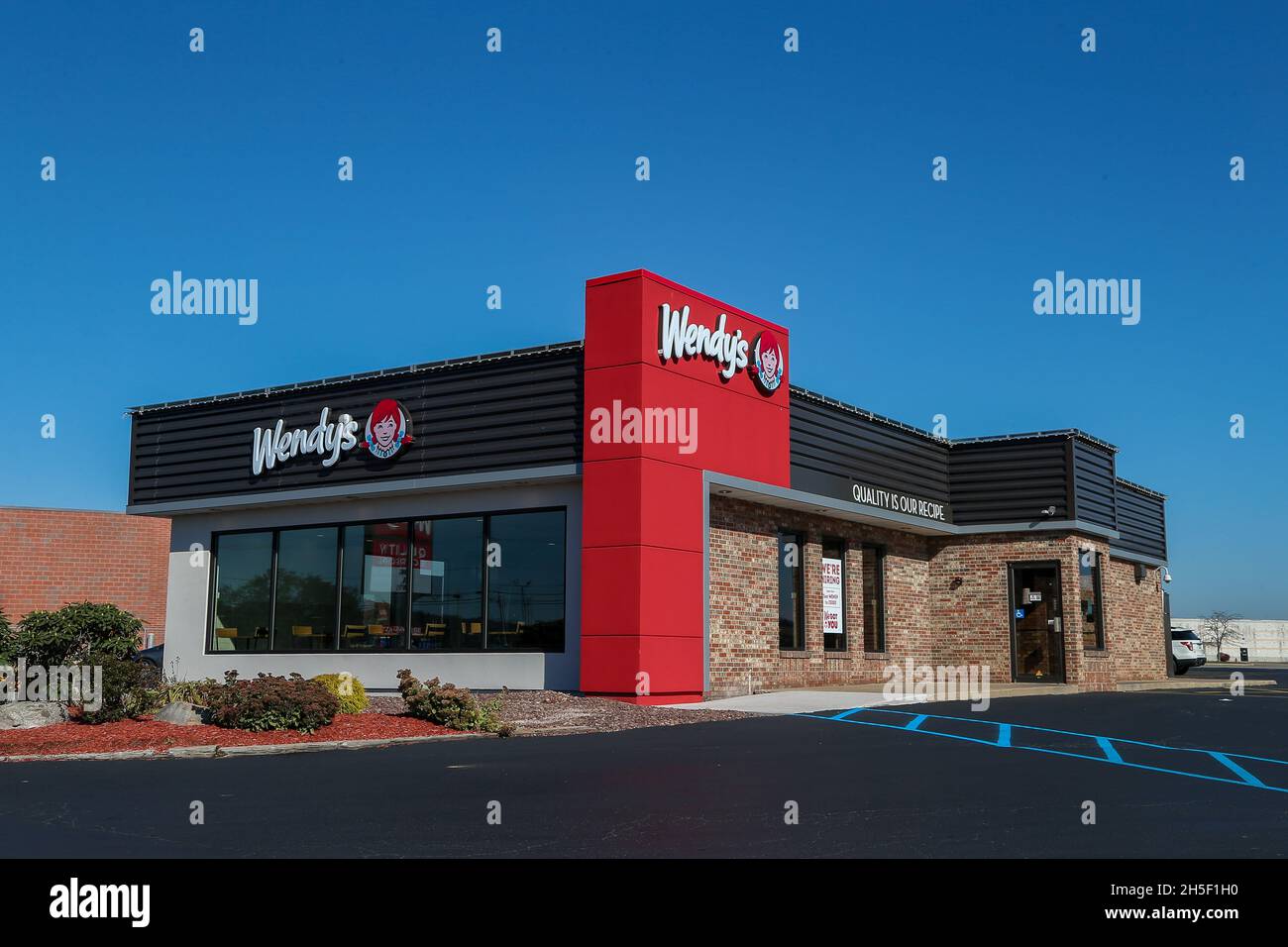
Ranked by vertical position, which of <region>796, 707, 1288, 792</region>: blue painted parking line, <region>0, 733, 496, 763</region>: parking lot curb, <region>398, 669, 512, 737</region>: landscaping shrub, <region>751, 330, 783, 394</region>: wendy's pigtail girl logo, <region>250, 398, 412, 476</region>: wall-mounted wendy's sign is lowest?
<region>0, 733, 496, 763</region>: parking lot curb

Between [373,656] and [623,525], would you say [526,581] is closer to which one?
[623,525]

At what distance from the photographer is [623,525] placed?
63.6 ft

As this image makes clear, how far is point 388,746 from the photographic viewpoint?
46.5ft

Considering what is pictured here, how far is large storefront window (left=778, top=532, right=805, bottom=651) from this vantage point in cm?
2356

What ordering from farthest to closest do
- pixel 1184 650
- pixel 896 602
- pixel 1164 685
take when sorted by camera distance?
pixel 1184 650
pixel 1164 685
pixel 896 602

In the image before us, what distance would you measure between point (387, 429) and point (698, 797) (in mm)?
14890

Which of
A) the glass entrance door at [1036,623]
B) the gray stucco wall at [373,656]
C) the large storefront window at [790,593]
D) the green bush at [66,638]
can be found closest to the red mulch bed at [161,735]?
the green bush at [66,638]

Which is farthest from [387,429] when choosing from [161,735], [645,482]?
[161,735]

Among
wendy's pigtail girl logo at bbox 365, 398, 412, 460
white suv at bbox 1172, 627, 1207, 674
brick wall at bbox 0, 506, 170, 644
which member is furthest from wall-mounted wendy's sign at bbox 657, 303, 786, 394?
white suv at bbox 1172, 627, 1207, 674

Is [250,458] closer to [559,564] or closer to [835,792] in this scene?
[559,564]

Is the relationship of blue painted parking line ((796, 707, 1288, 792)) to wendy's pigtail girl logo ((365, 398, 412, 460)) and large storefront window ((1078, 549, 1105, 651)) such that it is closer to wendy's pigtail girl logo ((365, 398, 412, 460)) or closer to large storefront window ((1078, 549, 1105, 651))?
wendy's pigtail girl logo ((365, 398, 412, 460))

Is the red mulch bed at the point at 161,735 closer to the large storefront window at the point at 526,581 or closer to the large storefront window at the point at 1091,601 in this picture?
the large storefront window at the point at 526,581

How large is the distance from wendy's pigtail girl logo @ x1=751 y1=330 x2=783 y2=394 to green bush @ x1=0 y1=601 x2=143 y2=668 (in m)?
Answer: 11.9

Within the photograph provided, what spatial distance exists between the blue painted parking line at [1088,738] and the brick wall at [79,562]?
25.2 metres
